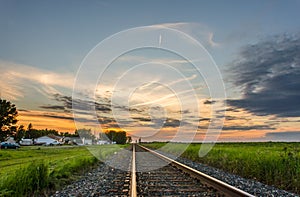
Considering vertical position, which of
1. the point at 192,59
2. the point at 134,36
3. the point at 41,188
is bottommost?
the point at 41,188

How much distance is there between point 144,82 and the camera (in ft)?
67.9

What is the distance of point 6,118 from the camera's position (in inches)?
2576

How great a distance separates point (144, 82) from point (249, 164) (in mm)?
10543

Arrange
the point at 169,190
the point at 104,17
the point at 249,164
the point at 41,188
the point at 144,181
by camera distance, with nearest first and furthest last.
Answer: the point at 169,190
the point at 41,188
the point at 144,181
the point at 249,164
the point at 104,17

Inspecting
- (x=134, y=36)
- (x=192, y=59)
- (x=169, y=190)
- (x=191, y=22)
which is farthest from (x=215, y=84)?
(x=169, y=190)

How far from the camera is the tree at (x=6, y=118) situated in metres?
64.3

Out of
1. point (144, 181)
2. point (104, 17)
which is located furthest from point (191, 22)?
point (144, 181)

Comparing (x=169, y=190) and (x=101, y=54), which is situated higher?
(x=101, y=54)

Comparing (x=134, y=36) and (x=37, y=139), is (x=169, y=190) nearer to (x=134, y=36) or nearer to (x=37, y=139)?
(x=134, y=36)

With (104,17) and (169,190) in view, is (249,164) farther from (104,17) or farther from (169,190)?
(104,17)

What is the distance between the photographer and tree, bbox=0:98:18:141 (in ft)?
211

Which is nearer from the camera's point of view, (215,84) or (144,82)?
(215,84)

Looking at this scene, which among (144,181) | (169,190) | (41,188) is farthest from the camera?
(144,181)

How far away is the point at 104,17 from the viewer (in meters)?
15.7
